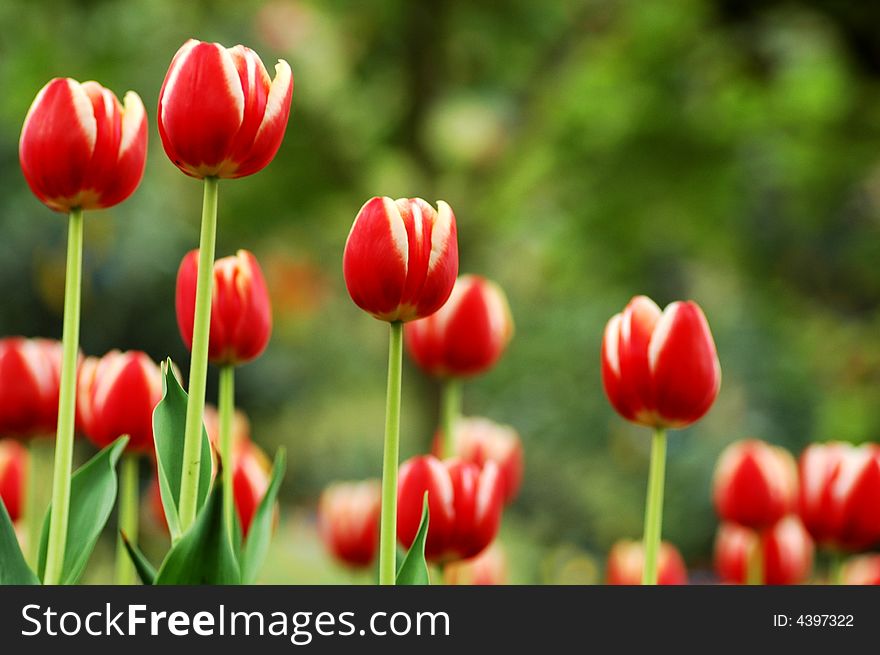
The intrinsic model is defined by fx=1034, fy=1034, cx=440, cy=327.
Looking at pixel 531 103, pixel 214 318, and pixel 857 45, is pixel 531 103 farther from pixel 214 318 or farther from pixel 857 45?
pixel 214 318

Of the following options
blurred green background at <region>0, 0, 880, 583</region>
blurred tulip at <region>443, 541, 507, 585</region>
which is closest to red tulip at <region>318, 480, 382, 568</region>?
blurred tulip at <region>443, 541, 507, 585</region>

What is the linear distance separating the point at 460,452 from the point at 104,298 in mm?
2448

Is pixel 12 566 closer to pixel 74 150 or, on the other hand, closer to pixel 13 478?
pixel 74 150

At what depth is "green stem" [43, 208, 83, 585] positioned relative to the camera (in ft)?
1.50

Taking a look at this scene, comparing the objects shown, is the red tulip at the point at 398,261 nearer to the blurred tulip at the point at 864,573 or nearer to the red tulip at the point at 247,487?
the red tulip at the point at 247,487

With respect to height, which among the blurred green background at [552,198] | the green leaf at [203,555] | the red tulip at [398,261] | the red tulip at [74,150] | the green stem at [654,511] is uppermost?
the blurred green background at [552,198]

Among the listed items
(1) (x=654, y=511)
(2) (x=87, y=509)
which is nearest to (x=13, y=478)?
(2) (x=87, y=509)

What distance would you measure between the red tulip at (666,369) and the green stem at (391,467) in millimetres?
151

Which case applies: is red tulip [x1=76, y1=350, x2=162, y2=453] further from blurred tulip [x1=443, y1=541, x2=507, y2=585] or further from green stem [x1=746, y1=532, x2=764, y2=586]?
green stem [x1=746, y1=532, x2=764, y2=586]

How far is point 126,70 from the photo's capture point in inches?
139

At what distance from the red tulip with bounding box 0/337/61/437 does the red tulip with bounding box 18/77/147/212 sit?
0.18m

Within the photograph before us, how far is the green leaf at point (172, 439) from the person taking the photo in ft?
1.64

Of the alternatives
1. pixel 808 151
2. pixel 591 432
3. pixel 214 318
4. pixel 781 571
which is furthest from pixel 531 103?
pixel 214 318

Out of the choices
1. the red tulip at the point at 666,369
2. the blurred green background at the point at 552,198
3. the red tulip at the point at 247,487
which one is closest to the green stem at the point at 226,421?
the red tulip at the point at 247,487
